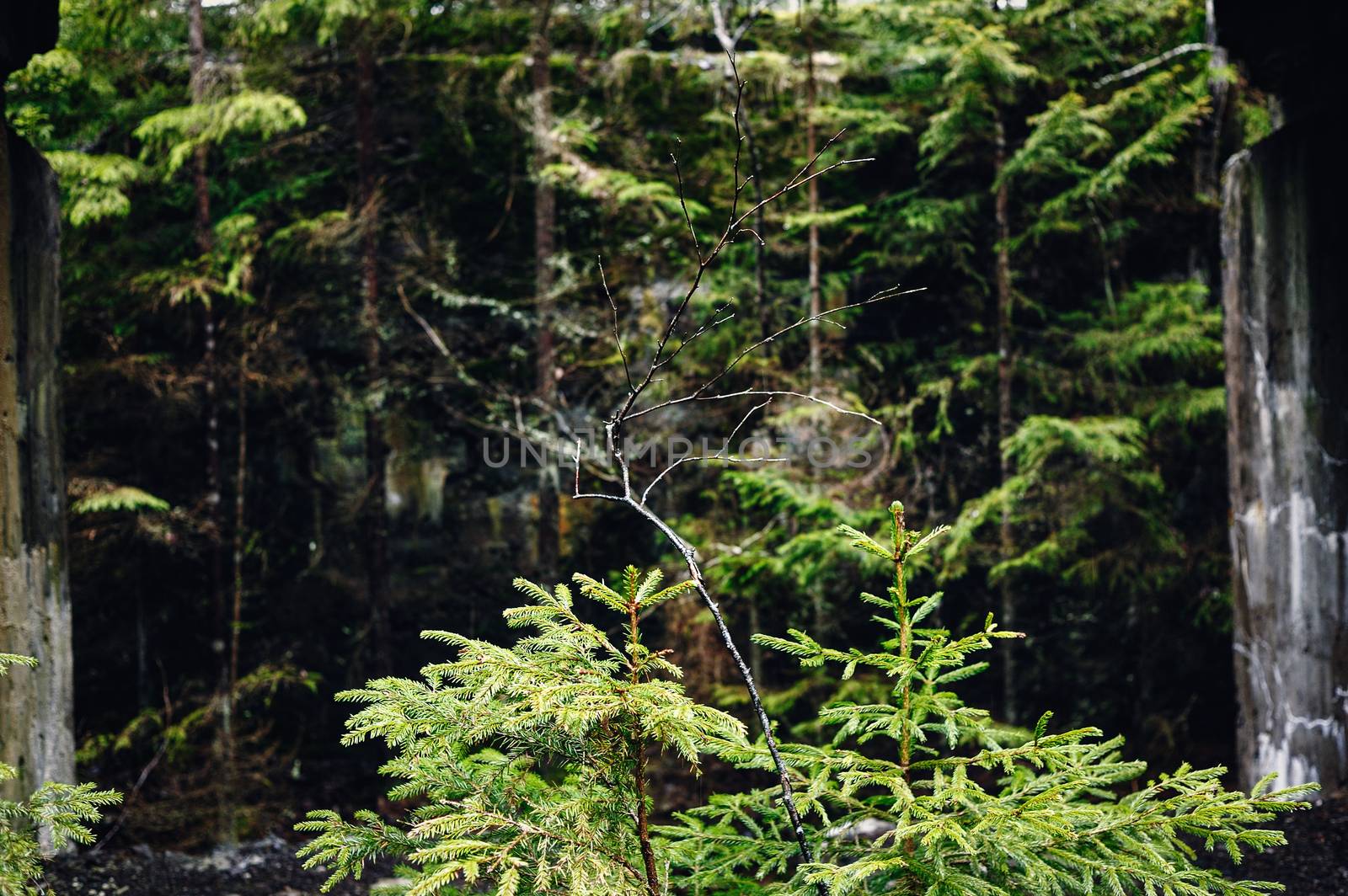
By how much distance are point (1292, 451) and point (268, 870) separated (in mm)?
7549

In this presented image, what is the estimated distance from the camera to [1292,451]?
512 cm

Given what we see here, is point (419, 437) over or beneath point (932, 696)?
over

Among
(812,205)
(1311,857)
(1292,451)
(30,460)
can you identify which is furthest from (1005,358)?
(30,460)

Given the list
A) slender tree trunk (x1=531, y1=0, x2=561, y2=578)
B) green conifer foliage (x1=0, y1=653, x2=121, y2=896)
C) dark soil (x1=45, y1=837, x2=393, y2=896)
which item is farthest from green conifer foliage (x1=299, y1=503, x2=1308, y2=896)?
slender tree trunk (x1=531, y1=0, x2=561, y2=578)

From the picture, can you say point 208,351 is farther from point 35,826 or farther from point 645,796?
point 645,796

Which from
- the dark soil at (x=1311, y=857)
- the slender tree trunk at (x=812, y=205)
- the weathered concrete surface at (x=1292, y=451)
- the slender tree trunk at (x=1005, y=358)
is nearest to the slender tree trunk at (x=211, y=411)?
the slender tree trunk at (x=812, y=205)

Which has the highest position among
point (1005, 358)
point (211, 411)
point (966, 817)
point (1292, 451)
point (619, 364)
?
point (619, 364)

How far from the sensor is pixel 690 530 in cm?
929

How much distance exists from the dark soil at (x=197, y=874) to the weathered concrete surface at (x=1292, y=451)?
5769 mm

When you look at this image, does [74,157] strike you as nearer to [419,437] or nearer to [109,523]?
[109,523]

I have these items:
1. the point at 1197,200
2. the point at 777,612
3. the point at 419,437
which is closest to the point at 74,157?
the point at 419,437

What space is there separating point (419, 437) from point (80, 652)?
4.27 meters

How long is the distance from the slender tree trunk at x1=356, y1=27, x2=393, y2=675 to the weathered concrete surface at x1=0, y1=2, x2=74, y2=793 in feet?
17.3

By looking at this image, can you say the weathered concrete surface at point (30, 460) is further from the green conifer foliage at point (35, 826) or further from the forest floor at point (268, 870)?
the green conifer foliage at point (35, 826)
